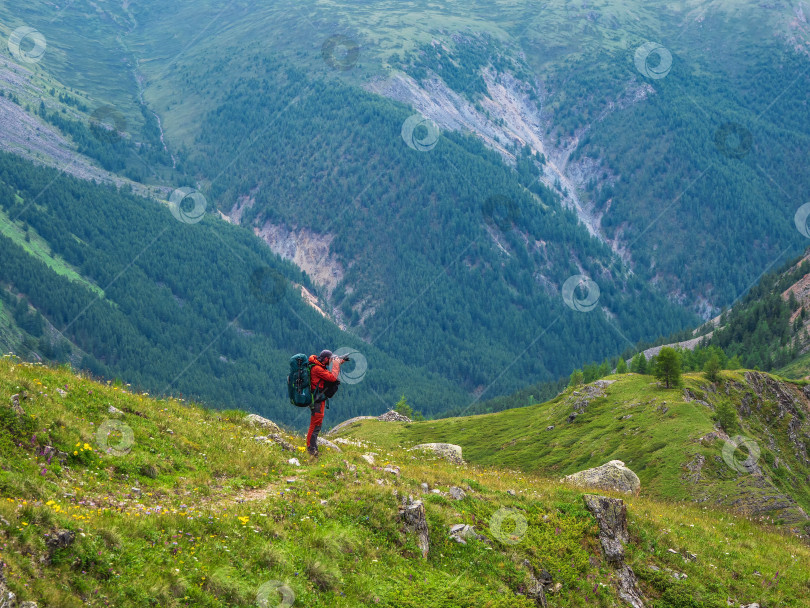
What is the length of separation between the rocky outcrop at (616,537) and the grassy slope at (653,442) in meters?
26.9

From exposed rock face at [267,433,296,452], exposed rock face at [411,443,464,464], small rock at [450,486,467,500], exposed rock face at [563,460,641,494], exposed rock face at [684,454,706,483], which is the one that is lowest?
exposed rock face at [684,454,706,483]

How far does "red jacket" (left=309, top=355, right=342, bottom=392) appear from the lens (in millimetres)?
25938

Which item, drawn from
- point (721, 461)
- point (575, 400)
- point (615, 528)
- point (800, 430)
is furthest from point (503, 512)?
point (575, 400)

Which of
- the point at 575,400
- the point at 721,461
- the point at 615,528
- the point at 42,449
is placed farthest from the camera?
the point at 575,400

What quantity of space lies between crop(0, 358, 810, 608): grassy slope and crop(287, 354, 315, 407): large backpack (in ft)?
7.10

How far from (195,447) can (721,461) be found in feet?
171

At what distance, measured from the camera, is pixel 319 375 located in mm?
25953

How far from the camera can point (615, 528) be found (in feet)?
88.6

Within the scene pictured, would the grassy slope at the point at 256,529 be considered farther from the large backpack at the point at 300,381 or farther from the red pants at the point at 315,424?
the large backpack at the point at 300,381

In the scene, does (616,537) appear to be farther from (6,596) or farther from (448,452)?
(6,596)

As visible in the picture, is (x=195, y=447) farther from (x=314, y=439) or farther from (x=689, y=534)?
(x=689, y=534)

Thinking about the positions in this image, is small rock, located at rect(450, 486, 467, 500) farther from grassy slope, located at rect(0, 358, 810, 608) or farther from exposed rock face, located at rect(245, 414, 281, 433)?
exposed rock face, located at rect(245, 414, 281, 433)

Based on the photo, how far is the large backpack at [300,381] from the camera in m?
25.8

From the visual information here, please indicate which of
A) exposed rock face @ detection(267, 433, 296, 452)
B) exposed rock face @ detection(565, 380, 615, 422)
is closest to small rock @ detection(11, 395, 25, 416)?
exposed rock face @ detection(267, 433, 296, 452)
